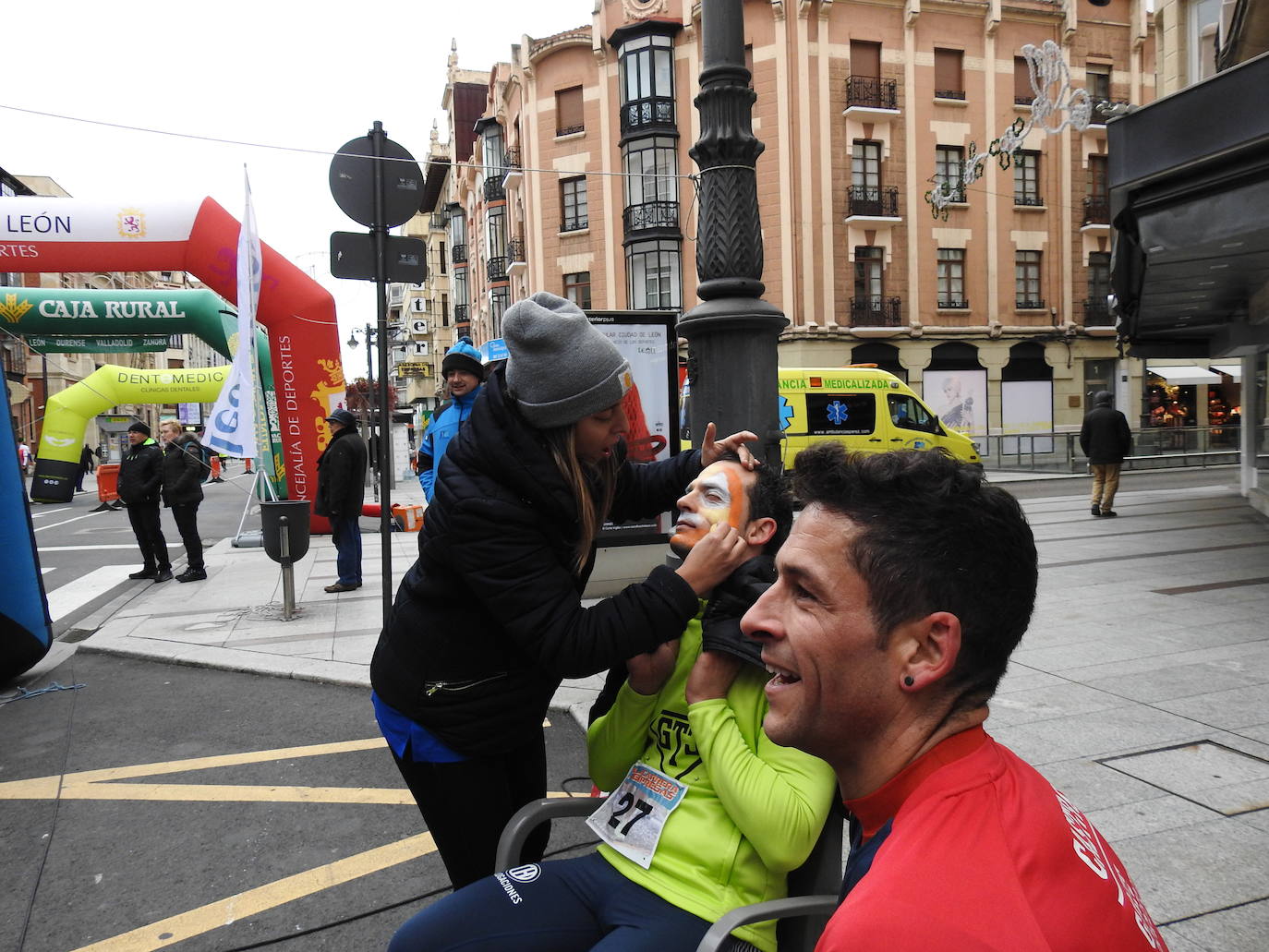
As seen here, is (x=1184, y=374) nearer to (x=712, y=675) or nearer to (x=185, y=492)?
(x=185, y=492)

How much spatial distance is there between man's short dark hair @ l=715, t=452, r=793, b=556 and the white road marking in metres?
8.36

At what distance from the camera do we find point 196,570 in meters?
10.4

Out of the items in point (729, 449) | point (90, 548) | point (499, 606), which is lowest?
point (90, 548)

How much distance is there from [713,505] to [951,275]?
3100cm

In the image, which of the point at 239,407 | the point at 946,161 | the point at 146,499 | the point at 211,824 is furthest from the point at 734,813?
the point at 946,161

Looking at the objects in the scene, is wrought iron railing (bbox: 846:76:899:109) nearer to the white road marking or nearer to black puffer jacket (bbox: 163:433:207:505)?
black puffer jacket (bbox: 163:433:207:505)

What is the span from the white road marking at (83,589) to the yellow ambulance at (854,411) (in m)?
10.4

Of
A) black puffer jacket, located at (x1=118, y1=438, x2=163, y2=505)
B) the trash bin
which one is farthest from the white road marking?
the trash bin

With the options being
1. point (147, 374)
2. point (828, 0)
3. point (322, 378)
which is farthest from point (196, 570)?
point (828, 0)

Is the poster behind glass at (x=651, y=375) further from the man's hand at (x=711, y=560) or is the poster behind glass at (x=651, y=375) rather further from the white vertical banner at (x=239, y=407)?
the man's hand at (x=711, y=560)

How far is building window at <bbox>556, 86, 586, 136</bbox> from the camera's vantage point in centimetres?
3244

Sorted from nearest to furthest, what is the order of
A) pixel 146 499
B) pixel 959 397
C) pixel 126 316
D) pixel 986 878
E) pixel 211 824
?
pixel 986 878 → pixel 211 824 → pixel 146 499 → pixel 126 316 → pixel 959 397

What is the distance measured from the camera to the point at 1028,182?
3067 cm

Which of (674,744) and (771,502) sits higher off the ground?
(771,502)
